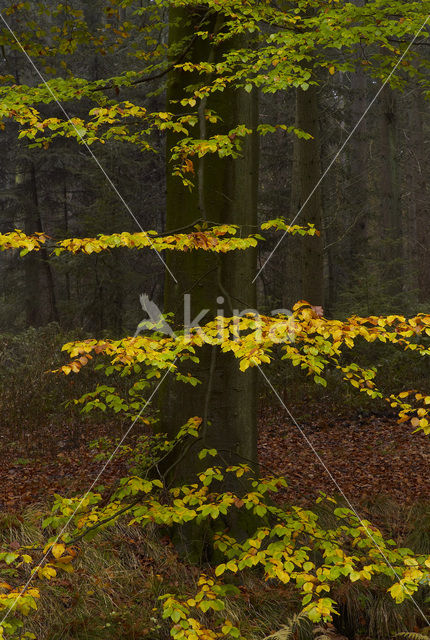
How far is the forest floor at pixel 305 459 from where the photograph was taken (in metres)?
6.86

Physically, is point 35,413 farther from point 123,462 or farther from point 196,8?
point 196,8

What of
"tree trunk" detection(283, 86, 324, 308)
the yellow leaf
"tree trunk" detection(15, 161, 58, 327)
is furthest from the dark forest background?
the yellow leaf

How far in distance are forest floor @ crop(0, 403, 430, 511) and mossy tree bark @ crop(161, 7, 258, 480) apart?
5.82 ft

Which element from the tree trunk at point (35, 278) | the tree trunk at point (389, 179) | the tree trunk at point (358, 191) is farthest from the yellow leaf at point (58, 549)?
the tree trunk at point (35, 278)

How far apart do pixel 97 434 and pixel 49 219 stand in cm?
1207

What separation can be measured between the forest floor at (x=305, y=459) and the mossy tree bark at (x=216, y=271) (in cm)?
177

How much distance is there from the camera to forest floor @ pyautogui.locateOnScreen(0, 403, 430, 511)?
6855 millimetres

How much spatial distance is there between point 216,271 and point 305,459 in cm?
423

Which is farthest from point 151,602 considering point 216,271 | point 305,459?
point 305,459

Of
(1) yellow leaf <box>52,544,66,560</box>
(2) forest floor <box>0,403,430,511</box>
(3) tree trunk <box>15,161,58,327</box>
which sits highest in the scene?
(3) tree trunk <box>15,161,58,327</box>

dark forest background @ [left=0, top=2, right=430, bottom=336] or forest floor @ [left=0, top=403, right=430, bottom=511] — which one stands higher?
dark forest background @ [left=0, top=2, right=430, bottom=336]

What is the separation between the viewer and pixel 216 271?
16.7 ft

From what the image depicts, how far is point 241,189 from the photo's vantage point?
5.29 meters

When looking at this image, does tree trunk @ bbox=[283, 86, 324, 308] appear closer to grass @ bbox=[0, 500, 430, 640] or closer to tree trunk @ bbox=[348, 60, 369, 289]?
tree trunk @ bbox=[348, 60, 369, 289]
